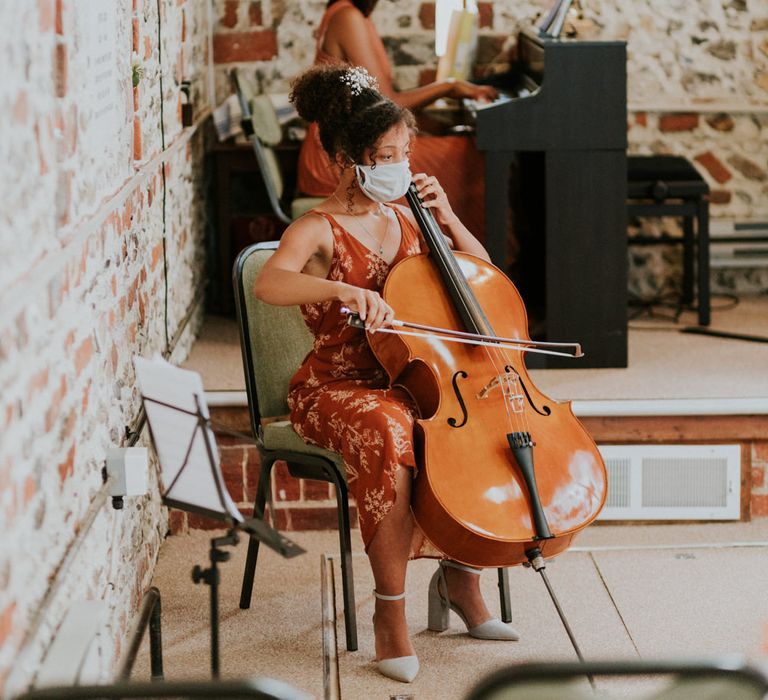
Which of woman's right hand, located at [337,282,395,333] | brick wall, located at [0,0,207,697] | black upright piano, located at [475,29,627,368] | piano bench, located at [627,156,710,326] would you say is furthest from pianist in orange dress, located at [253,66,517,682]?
piano bench, located at [627,156,710,326]

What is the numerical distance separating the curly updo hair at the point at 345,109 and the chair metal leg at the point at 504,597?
0.99m

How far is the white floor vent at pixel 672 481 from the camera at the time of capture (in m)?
3.42

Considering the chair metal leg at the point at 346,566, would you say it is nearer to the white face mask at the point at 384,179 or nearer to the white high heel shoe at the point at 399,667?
the white high heel shoe at the point at 399,667

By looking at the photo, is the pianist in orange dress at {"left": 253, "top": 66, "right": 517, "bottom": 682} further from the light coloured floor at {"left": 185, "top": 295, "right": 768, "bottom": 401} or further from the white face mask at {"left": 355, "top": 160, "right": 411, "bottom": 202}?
the light coloured floor at {"left": 185, "top": 295, "right": 768, "bottom": 401}

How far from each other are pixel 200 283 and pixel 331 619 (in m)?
2.08

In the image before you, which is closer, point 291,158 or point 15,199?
point 15,199

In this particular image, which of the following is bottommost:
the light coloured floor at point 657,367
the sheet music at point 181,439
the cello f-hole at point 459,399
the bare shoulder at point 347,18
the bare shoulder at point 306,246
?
the light coloured floor at point 657,367

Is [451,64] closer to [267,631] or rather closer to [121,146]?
[121,146]

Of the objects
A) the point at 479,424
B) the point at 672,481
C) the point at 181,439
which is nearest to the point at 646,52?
the point at 672,481

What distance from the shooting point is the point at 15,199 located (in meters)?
1.70

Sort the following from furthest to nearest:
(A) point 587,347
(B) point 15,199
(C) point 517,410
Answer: (A) point 587,347 → (C) point 517,410 → (B) point 15,199

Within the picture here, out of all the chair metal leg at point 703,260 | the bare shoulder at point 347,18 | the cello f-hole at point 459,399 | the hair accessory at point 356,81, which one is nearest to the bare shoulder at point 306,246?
the hair accessory at point 356,81

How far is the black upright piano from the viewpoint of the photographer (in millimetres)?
3760

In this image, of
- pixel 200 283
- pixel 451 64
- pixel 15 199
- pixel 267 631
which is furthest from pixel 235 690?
pixel 451 64
